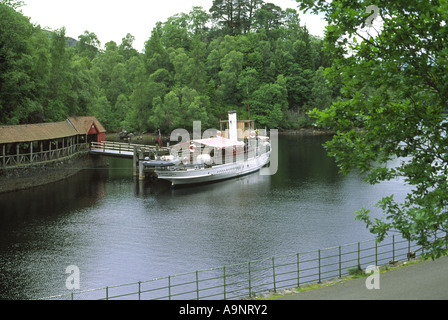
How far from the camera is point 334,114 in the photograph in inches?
716

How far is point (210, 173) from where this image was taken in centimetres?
5803

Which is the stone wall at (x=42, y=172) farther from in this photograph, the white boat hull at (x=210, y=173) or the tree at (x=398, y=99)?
the tree at (x=398, y=99)

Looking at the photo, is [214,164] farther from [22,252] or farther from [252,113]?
[252,113]

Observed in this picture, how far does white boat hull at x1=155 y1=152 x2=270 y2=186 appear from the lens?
54.8m

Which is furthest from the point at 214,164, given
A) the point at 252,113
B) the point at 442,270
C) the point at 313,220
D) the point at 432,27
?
the point at 252,113

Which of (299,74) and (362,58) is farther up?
(299,74)

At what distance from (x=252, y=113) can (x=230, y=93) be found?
806cm

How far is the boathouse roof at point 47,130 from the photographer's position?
173 feet

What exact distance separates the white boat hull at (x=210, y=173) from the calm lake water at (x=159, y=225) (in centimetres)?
127

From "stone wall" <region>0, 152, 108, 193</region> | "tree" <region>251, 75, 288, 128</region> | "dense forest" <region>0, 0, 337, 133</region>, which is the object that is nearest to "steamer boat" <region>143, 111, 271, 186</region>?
"stone wall" <region>0, 152, 108, 193</region>

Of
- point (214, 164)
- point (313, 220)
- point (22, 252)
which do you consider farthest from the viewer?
point (214, 164)

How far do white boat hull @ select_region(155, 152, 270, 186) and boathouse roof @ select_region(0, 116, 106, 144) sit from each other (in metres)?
14.7

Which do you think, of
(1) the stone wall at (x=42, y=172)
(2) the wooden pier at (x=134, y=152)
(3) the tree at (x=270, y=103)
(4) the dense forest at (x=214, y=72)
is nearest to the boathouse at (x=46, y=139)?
(1) the stone wall at (x=42, y=172)

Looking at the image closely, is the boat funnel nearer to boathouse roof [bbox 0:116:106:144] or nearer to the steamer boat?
the steamer boat
